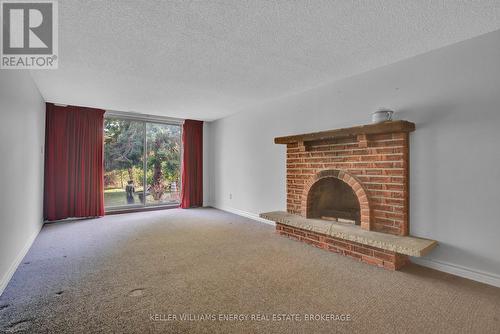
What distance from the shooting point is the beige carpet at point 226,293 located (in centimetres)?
162

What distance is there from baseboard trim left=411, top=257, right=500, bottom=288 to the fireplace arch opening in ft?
3.01

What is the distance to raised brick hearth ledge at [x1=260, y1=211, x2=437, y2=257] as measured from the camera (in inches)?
88.7

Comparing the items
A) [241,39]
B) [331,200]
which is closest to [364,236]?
[331,200]

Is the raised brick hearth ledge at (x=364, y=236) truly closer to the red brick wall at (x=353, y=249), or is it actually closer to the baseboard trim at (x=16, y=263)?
the red brick wall at (x=353, y=249)

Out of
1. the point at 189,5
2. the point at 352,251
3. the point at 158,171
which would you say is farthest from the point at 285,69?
the point at 158,171

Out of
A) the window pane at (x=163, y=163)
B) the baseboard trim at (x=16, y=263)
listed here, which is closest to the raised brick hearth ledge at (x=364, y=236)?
the baseboard trim at (x=16, y=263)

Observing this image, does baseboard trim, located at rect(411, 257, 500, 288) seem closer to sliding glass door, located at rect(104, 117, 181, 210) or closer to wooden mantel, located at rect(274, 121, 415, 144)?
wooden mantel, located at rect(274, 121, 415, 144)

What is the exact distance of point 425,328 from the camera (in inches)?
61.9

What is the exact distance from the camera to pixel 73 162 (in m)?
4.70

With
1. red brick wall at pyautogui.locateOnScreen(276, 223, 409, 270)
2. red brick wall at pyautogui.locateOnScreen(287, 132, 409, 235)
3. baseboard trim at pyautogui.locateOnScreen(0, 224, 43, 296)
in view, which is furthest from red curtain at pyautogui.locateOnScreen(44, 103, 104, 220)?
red brick wall at pyautogui.locateOnScreen(287, 132, 409, 235)

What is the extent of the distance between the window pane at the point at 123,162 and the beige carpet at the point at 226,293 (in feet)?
7.39

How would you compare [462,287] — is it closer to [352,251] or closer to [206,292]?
[352,251]

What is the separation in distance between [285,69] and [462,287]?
2720 millimetres

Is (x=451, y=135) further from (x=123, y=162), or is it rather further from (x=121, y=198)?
(x=121, y=198)
